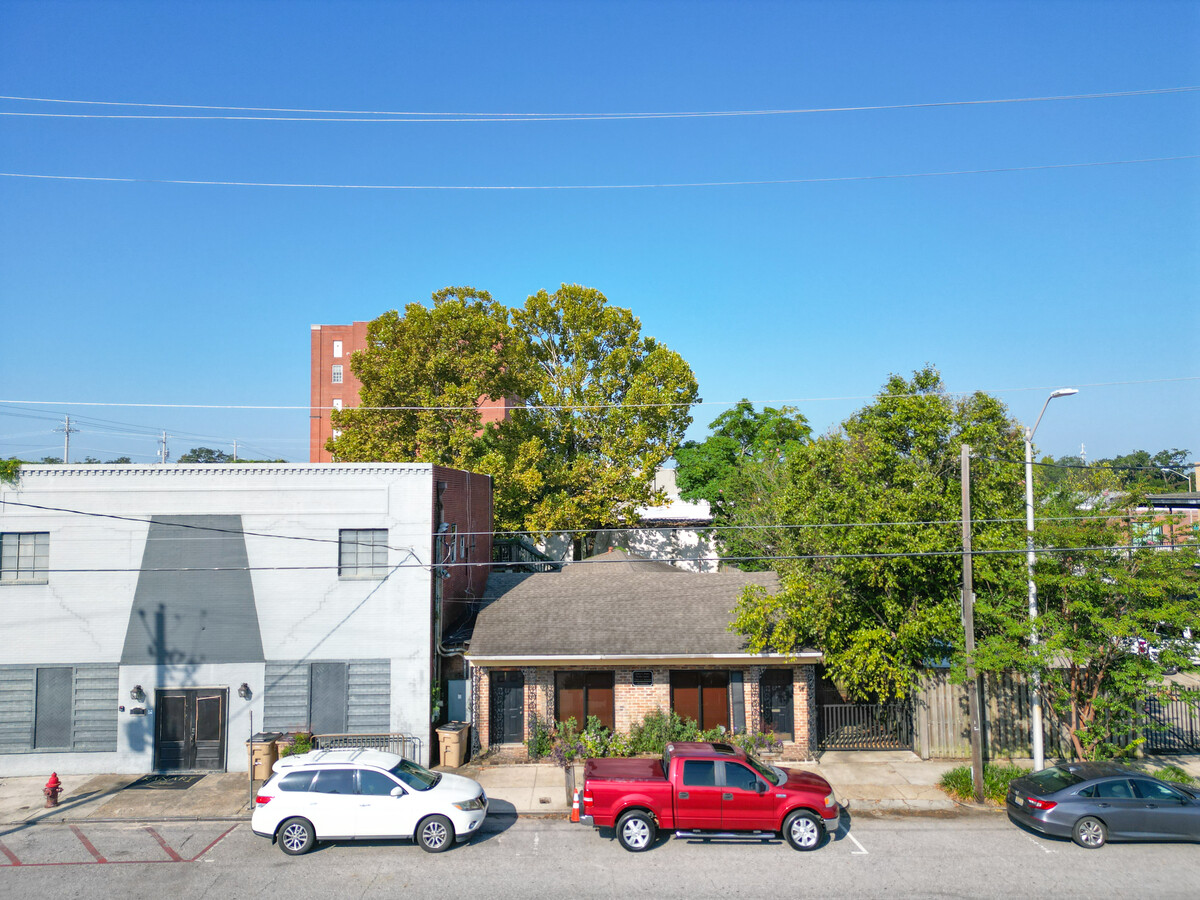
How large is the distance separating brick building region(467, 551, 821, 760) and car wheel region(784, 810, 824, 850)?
512 cm

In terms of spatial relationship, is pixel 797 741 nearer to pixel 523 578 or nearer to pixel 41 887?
pixel 523 578

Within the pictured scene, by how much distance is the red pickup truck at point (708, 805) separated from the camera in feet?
48.2

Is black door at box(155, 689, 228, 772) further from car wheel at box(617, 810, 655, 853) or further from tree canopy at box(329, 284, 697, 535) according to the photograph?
tree canopy at box(329, 284, 697, 535)

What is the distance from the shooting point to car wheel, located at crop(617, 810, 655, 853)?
14625 millimetres

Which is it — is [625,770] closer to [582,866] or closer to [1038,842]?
[582,866]

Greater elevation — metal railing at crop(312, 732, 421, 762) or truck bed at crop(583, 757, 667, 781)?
Answer: truck bed at crop(583, 757, 667, 781)

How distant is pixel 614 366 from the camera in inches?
1561

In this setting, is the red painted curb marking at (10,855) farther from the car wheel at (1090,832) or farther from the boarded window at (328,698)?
the car wheel at (1090,832)

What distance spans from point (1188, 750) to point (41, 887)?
83.7 ft

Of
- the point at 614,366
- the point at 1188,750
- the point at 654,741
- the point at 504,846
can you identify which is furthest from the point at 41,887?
the point at 614,366

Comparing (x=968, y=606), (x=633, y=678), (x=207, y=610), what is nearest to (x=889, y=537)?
(x=968, y=606)

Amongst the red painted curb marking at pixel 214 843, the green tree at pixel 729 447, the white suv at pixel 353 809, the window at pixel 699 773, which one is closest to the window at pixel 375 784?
the white suv at pixel 353 809

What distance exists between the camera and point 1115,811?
14.8 metres

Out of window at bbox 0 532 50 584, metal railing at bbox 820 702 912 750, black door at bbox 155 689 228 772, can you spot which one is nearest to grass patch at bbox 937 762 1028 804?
metal railing at bbox 820 702 912 750
